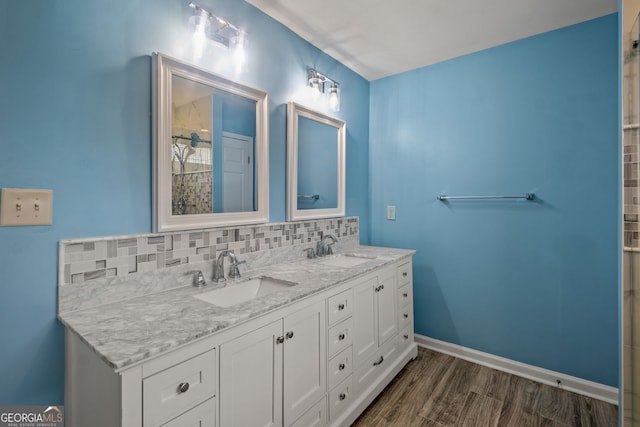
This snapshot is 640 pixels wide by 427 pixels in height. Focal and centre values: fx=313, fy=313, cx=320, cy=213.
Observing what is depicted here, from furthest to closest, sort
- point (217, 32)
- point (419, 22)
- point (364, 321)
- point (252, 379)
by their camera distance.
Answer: point (419, 22), point (364, 321), point (217, 32), point (252, 379)

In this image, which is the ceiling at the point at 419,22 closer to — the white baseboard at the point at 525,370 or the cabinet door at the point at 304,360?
the cabinet door at the point at 304,360

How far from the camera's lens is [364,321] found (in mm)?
1822

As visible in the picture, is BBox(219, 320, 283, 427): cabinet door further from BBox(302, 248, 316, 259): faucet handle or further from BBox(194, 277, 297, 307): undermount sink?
BBox(302, 248, 316, 259): faucet handle

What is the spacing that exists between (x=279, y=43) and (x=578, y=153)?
2.00 meters

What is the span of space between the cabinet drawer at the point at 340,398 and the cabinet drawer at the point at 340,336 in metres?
0.19

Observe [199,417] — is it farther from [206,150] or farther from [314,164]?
[314,164]

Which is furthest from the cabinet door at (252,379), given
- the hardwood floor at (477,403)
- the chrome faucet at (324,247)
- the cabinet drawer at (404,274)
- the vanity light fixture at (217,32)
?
the vanity light fixture at (217,32)

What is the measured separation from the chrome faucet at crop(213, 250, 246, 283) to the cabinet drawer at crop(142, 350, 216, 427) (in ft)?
1.87

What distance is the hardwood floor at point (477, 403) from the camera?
1724 mm

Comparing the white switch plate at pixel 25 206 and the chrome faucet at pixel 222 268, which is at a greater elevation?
the white switch plate at pixel 25 206

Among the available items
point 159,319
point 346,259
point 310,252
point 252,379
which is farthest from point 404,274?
point 159,319

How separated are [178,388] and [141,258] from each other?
60 centimetres

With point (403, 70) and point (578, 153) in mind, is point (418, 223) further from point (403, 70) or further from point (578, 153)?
point (403, 70)

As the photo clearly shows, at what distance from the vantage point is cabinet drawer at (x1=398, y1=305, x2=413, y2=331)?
2.25 meters
